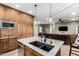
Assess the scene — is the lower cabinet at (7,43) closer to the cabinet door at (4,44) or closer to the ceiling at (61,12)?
the cabinet door at (4,44)

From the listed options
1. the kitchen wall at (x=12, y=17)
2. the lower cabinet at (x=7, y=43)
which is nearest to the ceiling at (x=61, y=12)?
the kitchen wall at (x=12, y=17)

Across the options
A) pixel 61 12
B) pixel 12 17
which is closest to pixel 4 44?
pixel 12 17

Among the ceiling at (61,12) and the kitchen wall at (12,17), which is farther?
the kitchen wall at (12,17)

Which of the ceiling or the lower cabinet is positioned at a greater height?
the ceiling

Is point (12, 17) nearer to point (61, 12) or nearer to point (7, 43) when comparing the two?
point (7, 43)

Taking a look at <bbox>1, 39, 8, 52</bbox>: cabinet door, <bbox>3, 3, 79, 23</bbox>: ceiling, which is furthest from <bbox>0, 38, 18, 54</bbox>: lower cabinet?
<bbox>3, 3, 79, 23</bbox>: ceiling

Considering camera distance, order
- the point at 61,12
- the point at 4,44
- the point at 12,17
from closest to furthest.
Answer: the point at 61,12 → the point at 4,44 → the point at 12,17

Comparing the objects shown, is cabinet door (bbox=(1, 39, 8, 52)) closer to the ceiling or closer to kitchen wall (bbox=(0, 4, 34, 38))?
kitchen wall (bbox=(0, 4, 34, 38))

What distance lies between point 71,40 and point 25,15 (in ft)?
5.57

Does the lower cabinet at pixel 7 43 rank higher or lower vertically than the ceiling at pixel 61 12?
lower

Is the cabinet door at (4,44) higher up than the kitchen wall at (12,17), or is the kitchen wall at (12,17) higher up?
the kitchen wall at (12,17)

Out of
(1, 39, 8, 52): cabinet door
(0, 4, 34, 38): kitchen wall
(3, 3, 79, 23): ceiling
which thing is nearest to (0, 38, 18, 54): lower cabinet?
(1, 39, 8, 52): cabinet door

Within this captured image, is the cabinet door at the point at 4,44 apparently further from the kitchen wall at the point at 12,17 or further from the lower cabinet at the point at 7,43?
the kitchen wall at the point at 12,17

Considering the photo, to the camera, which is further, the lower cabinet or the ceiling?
the lower cabinet
